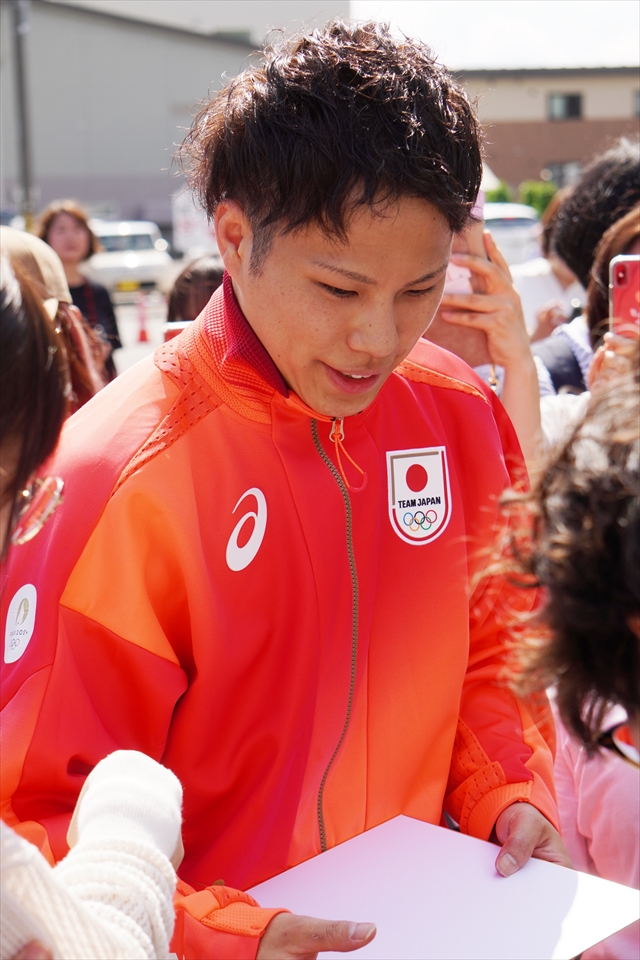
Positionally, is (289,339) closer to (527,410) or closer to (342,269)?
(342,269)

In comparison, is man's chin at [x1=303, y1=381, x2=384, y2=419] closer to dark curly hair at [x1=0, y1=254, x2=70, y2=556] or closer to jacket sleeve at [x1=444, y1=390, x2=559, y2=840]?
jacket sleeve at [x1=444, y1=390, x2=559, y2=840]

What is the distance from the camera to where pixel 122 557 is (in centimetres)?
134

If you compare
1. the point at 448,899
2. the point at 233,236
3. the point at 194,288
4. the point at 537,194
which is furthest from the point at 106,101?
the point at 448,899

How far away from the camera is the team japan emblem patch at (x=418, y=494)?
1.59 metres

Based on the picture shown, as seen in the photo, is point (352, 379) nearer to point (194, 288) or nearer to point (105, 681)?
point (105, 681)

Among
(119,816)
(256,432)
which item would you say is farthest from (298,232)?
(119,816)

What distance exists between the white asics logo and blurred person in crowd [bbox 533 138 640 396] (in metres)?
1.37

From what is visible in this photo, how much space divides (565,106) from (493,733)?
3734 cm

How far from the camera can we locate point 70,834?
1.04 m

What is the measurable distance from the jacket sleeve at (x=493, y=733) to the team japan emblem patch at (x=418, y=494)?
0.07 metres

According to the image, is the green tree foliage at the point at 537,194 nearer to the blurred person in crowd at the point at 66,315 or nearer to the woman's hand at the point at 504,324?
the blurred person in crowd at the point at 66,315

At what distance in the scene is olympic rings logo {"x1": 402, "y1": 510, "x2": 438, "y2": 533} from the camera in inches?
62.6

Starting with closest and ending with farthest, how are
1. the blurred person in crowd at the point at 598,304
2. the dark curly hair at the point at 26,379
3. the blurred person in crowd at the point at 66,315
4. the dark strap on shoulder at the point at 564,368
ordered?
the dark curly hair at the point at 26,379 < the blurred person in crowd at the point at 598,304 < the blurred person in crowd at the point at 66,315 < the dark strap on shoulder at the point at 564,368

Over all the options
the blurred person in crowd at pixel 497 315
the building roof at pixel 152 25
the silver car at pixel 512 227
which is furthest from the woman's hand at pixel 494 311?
the building roof at pixel 152 25
